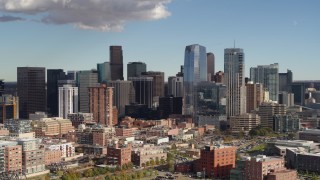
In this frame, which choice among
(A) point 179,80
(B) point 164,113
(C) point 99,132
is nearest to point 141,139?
(C) point 99,132

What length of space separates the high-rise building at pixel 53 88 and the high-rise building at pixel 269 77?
24.1 metres

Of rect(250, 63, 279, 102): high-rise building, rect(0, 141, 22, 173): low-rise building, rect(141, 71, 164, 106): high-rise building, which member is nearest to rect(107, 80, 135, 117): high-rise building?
rect(141, 71, 164, 106): high-rise building

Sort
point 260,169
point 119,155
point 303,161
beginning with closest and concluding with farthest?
point 260,169 → point 303,161 → point 119,155

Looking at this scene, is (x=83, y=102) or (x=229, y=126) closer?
(x=229, y=126)

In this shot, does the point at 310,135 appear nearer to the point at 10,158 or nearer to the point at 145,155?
the point at 145,155

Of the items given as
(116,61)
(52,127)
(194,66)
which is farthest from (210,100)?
(52,127)

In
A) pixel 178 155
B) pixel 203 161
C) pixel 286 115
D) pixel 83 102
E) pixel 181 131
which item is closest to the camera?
pixel 203 161

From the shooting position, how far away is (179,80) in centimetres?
7100

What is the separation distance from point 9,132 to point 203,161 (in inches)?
564

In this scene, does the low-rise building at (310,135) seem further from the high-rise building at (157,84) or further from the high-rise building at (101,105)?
the high-rise building at (157,84)

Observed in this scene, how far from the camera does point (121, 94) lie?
59656 millimetres

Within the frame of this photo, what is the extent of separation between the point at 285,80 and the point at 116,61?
23875 millimetres

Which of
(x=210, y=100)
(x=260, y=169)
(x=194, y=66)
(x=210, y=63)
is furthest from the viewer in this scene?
(x=210, y=63)

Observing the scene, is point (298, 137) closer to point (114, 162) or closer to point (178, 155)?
point (178, 155)
